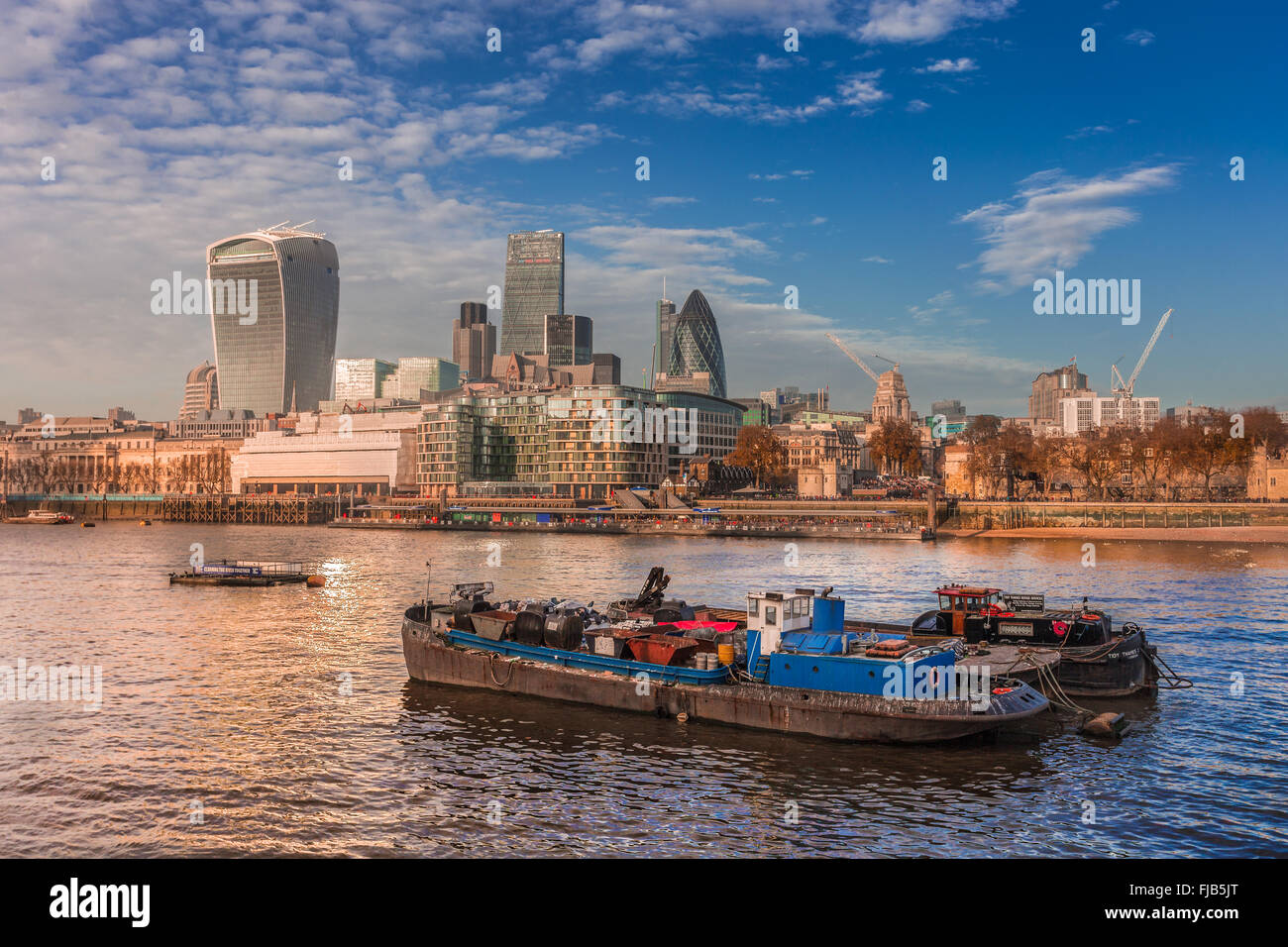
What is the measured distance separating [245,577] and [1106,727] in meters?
73.1

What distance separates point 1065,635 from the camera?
41438 mm

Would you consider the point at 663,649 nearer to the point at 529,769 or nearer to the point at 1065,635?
the point at 529,769

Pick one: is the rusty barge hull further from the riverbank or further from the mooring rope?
the riverbank

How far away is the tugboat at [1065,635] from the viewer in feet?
128

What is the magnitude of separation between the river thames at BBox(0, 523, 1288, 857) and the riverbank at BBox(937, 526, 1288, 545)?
74910 millimetres

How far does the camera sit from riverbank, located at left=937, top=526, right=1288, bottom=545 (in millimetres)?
122250

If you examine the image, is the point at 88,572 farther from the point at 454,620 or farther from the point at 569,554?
the point at 454,620

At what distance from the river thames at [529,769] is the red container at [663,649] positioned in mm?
2530
